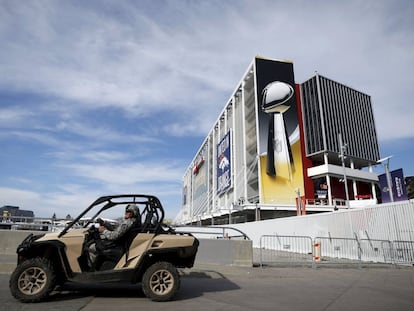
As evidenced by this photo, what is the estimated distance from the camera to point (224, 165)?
63625 millimetres

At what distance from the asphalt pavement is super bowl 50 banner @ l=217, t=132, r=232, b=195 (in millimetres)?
48843

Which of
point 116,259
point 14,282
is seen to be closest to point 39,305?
point 14,282

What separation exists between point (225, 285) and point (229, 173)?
52611 mm

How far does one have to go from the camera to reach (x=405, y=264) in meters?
13.1

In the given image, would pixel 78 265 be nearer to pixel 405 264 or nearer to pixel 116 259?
pixel 116 259

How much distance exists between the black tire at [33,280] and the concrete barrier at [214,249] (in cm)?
560

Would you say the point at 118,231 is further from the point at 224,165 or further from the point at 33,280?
the point at 224,165

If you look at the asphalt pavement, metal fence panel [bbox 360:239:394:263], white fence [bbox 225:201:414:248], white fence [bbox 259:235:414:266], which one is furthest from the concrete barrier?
white fence [bbox 225:201:414:248]

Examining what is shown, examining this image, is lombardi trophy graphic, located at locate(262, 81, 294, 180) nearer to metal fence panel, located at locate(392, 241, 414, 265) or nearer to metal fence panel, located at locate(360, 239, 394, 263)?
metal fence panel, located at locate(360, 239, 394, 263)

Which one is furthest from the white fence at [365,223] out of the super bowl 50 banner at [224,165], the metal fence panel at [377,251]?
the super bowl 50 banner at [224,165]

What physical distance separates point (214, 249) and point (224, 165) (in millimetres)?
53402

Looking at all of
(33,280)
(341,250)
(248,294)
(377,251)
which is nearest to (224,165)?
(341,250)

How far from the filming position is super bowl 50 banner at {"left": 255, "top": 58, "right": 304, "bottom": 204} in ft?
163

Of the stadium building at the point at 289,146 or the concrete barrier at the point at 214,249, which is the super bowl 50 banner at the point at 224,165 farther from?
the concrete barrier at the point at 214,249
